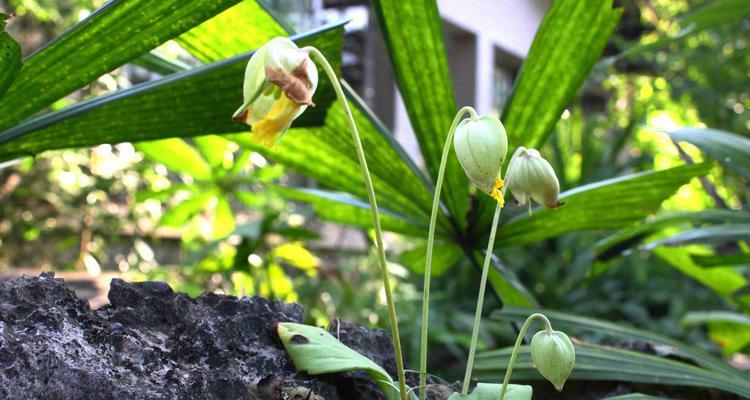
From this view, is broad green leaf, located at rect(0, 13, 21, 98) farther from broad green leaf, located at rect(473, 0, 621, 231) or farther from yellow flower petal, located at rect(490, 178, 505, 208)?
broad green leaf, located at rect(473, 0, 621, 231)

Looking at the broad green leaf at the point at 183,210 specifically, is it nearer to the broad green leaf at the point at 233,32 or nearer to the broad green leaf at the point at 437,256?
the broad green leaf at the point at 437,256

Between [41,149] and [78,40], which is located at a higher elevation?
[78,40]

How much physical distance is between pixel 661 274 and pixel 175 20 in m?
2.81

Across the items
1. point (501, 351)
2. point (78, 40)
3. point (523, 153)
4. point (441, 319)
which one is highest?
point (78, 40)

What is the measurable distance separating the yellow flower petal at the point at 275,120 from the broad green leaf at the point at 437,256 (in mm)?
645

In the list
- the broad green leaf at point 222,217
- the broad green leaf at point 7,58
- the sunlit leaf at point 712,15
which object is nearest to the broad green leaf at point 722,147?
the sunlit leaf at point 712,15

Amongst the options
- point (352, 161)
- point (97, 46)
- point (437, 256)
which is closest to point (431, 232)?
point (97, 46)

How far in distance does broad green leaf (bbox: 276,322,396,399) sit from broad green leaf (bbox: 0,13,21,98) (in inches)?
11.6

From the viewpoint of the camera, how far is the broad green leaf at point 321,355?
1.77 ft

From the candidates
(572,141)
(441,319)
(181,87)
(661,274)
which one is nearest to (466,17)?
(572,141)

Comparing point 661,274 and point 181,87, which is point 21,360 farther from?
point 661,274

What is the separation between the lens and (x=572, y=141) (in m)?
3.04

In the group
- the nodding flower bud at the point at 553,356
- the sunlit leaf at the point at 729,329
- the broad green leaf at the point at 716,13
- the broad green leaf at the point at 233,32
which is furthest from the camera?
the sunlit leaf at the point at 729,329

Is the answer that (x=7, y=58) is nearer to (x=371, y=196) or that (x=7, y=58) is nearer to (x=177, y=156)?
(x=371, y=196)
